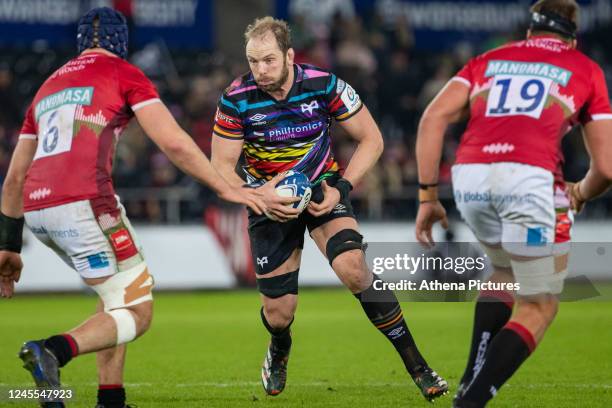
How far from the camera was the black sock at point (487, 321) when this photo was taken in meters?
6.28

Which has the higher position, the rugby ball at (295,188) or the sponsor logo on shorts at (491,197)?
the sponsor logo on shorts at (491,197)

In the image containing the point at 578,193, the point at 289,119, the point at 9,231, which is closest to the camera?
the point at 578,193

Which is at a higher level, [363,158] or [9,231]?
[363,158]

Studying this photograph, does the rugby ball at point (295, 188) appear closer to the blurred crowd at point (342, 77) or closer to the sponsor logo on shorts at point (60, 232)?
the sponsor logo on shorts at point (60, 232)

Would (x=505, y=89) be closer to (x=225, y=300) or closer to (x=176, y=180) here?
(x=225, y=300)

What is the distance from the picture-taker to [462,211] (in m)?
6.02

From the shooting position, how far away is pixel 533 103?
5.81m

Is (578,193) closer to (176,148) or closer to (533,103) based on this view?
(533,103)

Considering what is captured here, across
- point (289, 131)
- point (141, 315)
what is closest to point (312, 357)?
point (289, 131)

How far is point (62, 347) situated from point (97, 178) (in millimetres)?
987

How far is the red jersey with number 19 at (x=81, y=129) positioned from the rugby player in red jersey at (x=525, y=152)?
1.72m

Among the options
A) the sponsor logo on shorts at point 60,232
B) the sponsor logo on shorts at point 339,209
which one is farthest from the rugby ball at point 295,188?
the sponsor logo on shorts at point 60,232

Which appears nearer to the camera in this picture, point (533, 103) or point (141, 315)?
point (533, 103)

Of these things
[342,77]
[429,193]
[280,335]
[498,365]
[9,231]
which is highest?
[429,193]
